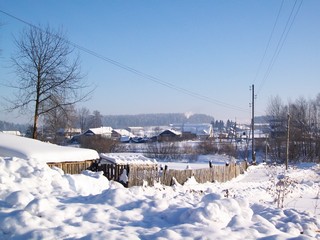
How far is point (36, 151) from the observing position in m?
13.2

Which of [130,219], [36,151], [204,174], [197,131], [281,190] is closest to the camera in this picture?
[130,219]

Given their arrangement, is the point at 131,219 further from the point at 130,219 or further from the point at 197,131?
the point at 197,131

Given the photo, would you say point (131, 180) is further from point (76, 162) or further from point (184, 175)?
point (184, 175)

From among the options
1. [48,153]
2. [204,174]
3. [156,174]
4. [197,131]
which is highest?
[197,131]

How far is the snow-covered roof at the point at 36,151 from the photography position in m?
12.8

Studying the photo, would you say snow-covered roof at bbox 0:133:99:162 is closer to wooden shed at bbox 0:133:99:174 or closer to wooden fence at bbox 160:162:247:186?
wooden shed at bbox 0:133:99:174

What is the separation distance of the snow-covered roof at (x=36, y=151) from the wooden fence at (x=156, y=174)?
2.00 m

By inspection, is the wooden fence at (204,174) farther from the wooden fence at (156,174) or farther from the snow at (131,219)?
the snow at (131,219)

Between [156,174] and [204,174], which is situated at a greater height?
[156,174]

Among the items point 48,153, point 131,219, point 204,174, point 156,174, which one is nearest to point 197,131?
point 204,174

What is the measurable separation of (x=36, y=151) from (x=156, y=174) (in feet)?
25.6

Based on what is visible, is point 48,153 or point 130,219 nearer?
point 130,219

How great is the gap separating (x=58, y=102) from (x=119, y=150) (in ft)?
119

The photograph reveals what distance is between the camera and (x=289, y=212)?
757 cm
